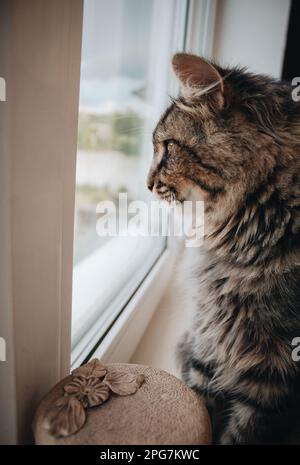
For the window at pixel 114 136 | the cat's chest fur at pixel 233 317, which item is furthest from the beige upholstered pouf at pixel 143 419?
the window at pixel 114 136

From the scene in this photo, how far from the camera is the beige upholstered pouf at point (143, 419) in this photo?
0.48 metres

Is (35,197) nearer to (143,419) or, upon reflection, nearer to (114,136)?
(143,419)

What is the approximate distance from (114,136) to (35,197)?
0.89 meters

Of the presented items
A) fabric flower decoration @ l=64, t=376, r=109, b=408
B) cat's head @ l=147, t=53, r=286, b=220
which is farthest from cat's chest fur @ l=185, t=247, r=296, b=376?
fabric flower decoration @ l=64, t=376, r=109, b=408

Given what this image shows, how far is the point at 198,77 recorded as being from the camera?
0.73 metres

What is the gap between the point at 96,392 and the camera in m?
0.54

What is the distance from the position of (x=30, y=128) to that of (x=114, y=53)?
32.6 inches

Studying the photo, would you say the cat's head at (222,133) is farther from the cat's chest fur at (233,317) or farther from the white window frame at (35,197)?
the white window frame at (35,197)

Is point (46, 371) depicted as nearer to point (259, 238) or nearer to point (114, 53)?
point (259, 238)

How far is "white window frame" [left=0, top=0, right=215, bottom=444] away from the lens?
0.45m

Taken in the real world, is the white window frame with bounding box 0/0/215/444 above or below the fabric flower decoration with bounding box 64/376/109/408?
above

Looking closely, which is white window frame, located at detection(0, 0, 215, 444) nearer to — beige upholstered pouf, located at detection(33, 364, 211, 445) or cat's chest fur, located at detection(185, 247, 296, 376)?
beige upholstered pouf, located at detection(33, 364, 211, 445)

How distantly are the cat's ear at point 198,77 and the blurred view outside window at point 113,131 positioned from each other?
0.29 metres

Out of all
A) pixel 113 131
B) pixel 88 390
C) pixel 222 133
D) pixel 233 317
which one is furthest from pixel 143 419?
pixel 113 131
